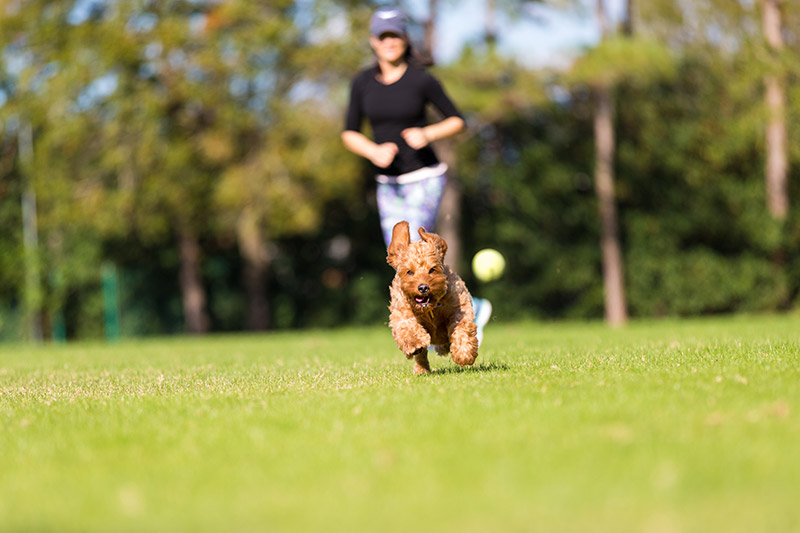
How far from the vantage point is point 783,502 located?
3.11m

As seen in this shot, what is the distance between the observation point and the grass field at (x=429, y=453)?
312cm

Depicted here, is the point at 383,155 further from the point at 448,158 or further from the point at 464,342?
the point at 448,158

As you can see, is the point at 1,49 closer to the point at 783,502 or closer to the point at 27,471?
the point at 27,471

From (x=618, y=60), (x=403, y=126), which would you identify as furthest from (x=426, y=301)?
(x=618, y=60)

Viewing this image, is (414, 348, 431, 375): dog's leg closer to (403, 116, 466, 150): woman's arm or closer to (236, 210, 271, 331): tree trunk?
(403, 116, 466, 150): woman's arm

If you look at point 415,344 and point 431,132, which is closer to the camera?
point 415,344

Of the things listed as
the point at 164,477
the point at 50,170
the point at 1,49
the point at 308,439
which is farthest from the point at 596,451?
the point at 1,49

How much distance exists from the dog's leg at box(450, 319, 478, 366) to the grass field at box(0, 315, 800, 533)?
0.52 ft

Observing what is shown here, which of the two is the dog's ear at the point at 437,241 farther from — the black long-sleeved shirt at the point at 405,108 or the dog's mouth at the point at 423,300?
the black long-sleeved shirt at the point at 405,108

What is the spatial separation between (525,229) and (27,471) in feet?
→ 59.4

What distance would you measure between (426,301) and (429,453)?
219 centimetres

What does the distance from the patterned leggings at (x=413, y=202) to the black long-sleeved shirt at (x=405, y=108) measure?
127 millimetres

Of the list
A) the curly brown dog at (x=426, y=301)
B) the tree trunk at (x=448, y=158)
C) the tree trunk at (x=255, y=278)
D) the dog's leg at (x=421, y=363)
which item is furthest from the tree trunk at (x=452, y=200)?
the curly brown dog at (x=426, y=301)

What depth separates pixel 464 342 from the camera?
20.8ft
